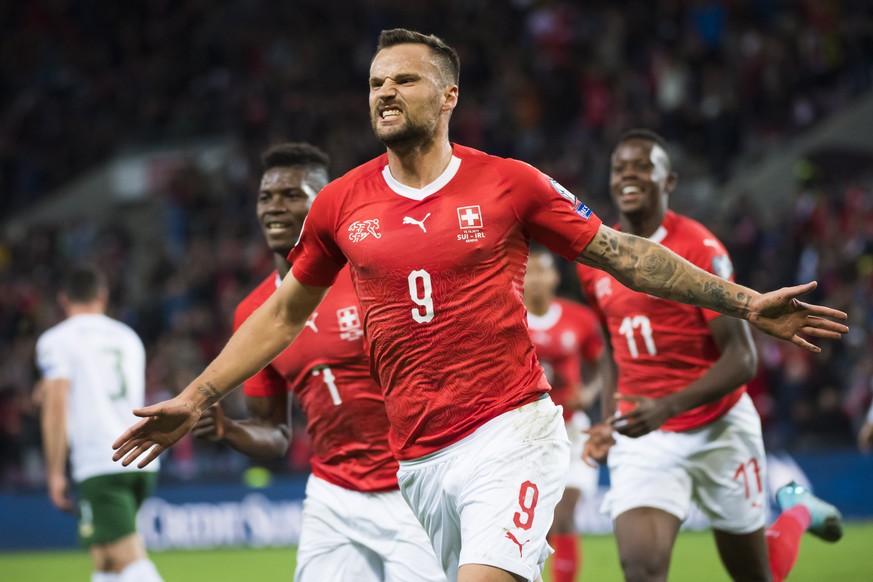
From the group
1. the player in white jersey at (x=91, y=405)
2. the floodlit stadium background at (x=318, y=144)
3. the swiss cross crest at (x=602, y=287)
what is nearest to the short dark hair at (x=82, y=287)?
the player in white jersey at (x=91, y=405)

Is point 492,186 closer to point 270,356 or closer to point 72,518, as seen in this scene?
point 270,356

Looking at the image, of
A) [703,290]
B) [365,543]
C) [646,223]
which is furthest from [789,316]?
[646,223]

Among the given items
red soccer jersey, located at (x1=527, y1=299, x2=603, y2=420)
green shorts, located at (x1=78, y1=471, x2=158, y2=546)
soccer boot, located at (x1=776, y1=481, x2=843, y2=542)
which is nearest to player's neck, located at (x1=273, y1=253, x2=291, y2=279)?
green shorts, located at (x1=78, y1=471, x2=158, y2=546)

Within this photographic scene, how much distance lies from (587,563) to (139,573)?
5219 mm

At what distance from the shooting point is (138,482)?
27.1ft

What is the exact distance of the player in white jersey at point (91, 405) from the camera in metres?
8.09

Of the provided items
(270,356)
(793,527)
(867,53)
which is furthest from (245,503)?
(867,53)

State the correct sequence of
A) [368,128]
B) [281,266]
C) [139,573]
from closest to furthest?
1. [281,266]
2. [139,573]
3. [368,128]

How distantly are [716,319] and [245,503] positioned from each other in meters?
9.22

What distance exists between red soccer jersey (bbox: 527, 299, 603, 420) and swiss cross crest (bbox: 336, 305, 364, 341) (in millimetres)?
4208

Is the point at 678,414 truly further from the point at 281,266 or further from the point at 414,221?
the point at 414,221

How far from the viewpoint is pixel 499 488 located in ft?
14.0

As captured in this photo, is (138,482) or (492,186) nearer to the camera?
(492,186)

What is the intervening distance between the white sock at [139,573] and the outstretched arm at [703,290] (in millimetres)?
4497
